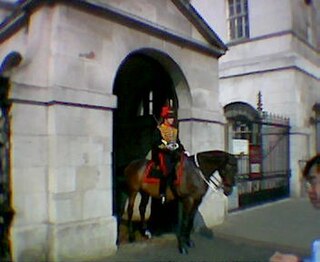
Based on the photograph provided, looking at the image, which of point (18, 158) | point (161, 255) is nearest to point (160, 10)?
point (18, 158)

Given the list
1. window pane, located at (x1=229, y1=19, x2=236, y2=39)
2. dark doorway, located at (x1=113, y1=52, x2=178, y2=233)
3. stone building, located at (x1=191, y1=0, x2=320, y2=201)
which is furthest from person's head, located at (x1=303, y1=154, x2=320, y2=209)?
window pane, located at (x1=229, y1=19, x2=236, y2=39)

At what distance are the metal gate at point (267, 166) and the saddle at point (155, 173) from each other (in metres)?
4.36

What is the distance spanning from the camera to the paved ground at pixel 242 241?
20.2ft

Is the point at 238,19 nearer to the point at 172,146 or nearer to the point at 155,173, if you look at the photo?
the point at 172,146

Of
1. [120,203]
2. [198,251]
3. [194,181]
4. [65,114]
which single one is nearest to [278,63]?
[120,203]

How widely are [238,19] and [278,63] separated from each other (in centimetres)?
320

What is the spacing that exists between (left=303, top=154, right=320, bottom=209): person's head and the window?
14.3m

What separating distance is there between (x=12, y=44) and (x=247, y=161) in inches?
303

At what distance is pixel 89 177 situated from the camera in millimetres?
6031

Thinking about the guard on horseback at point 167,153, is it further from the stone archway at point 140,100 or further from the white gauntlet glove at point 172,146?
the stone archway at point 140,100

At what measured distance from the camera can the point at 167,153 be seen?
675 cm

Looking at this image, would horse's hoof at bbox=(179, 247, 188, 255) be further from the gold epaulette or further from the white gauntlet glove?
the gold epaulette

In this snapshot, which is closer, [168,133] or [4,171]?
[4,171]

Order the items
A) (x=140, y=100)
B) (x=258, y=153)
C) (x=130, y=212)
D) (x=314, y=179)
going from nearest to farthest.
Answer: (x=314, y=179) < (x=130, y=212) < (x=140, y=100) < (x=258, y=153)
